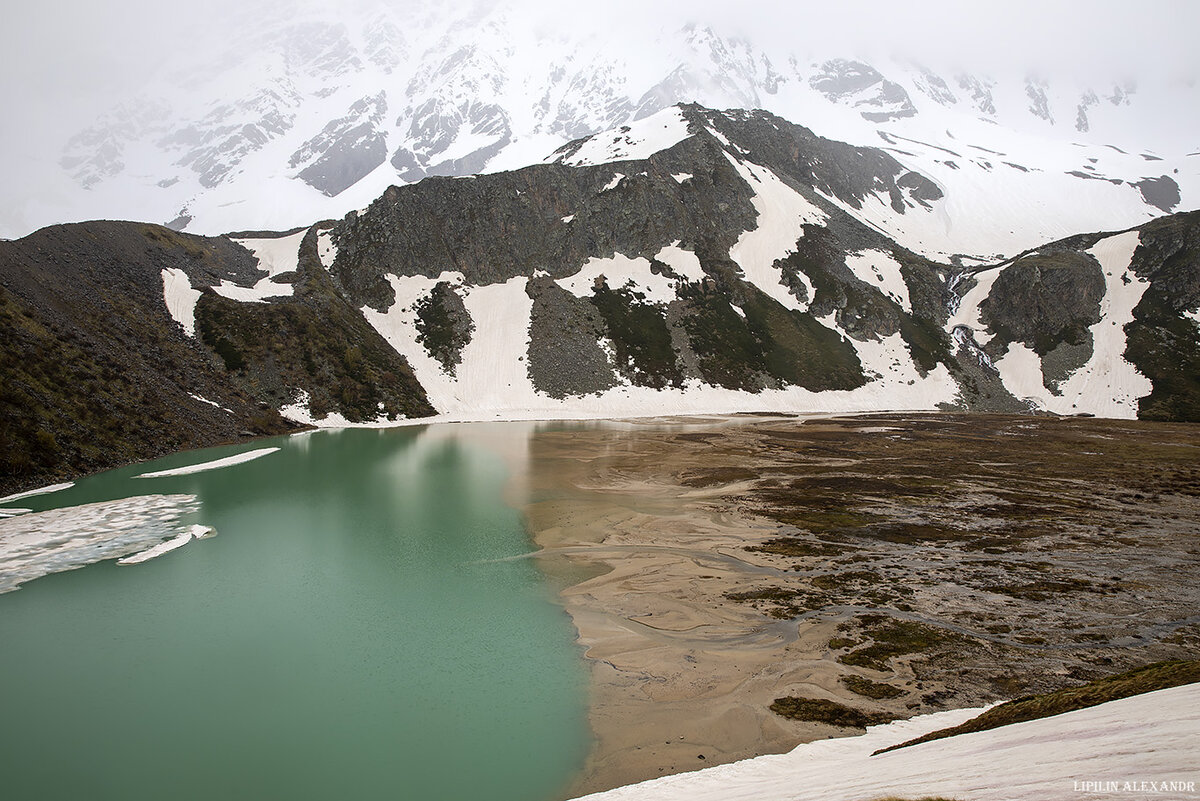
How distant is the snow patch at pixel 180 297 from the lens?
68000 millimetres

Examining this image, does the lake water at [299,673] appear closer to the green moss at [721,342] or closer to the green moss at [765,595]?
the green moss at [765,595]

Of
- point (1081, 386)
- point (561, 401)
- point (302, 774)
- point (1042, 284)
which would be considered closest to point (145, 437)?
point (302, 774)

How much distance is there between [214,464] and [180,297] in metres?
38.8

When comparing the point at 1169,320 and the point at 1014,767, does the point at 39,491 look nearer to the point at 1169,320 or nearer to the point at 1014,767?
the point at 1014,767

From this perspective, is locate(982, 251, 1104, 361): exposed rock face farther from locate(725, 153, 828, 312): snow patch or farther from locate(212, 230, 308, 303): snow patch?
locate(212, 230, 308, 303): snow patch

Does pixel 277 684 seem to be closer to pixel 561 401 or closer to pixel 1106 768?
pixel 1106 768

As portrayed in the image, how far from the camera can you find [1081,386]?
326 ft

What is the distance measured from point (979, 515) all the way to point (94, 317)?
223 feet

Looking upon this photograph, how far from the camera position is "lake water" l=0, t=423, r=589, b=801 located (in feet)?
38.0

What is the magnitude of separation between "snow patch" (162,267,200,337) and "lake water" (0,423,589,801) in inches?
1987

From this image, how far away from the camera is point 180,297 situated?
235ft

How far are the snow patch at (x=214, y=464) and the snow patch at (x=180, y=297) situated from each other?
26.1 m

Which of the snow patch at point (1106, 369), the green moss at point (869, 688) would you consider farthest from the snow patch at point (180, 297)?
the snow patch at point (1106, 369)

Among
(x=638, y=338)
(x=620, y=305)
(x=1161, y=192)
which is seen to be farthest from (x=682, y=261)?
(x=1161, y=192)
